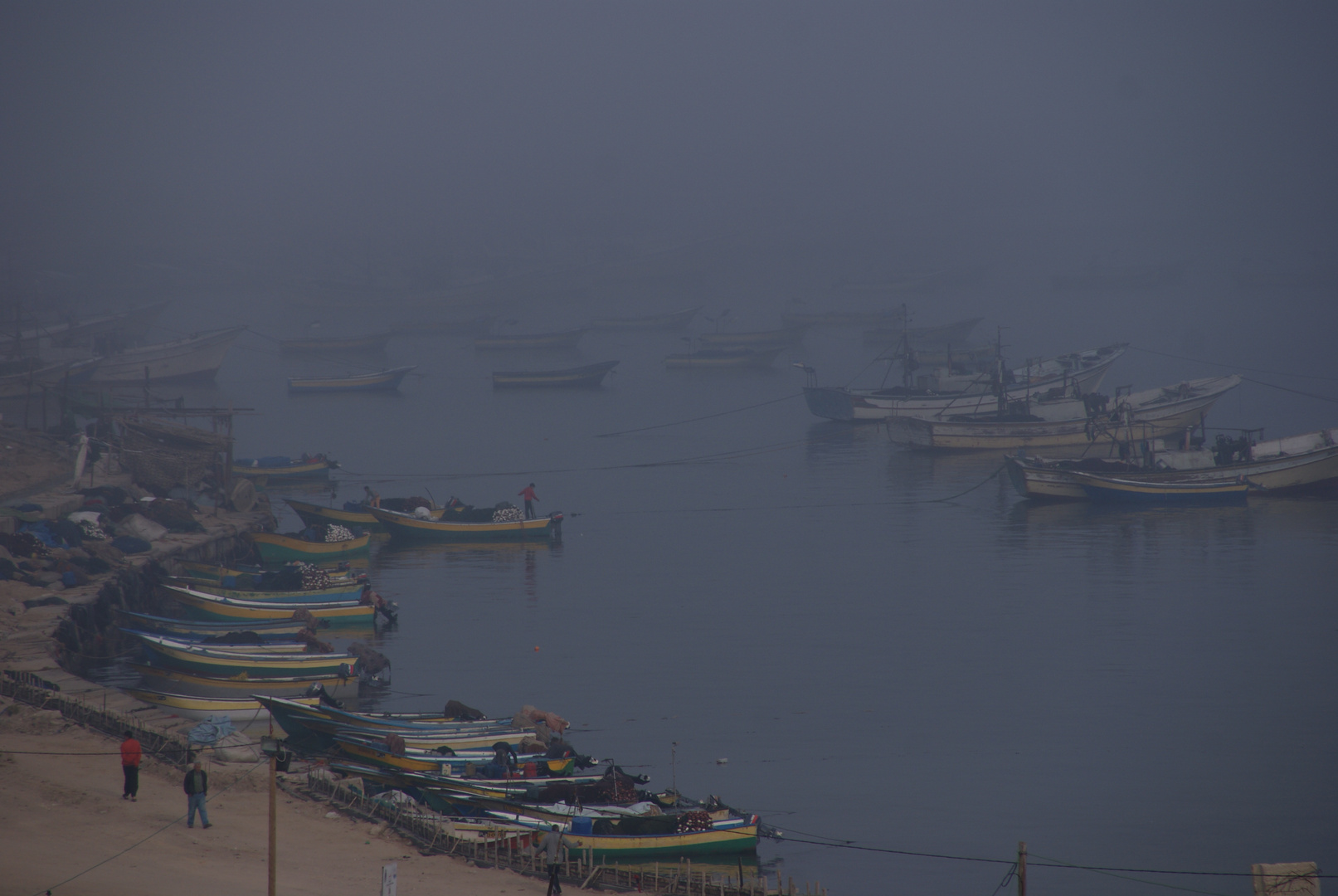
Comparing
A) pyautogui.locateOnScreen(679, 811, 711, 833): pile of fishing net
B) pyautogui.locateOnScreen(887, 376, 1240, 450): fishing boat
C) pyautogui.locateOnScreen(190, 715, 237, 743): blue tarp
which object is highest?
pyautogui.locateOnScreen(887, 376, 1240, 450): fishing boat

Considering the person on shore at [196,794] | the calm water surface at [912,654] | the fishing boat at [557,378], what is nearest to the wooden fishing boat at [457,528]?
the calm water surface at [912,654]

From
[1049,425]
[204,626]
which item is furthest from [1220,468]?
[204,626]

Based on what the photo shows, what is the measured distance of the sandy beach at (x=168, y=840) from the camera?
10.8m

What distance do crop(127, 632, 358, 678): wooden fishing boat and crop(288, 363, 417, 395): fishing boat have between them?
5282cm

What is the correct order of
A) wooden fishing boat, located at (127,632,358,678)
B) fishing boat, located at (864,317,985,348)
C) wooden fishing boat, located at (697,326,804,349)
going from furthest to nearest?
fishing boat, located at (864,317,985,348) < wooden fishing boat, located at (697,326,804,349) < wooden fishing boat, located at (127,632,358,678)

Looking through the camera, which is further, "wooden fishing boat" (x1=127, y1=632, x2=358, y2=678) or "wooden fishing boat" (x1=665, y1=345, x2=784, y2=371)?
"wooden fishing boat" (x1=665, y1=345, x2=784, y2=371)

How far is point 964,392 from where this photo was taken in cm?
5184

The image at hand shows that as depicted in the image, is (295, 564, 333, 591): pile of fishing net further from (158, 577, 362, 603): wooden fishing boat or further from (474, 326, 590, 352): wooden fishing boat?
(474, 326, 590, 352): wooden fishing boat

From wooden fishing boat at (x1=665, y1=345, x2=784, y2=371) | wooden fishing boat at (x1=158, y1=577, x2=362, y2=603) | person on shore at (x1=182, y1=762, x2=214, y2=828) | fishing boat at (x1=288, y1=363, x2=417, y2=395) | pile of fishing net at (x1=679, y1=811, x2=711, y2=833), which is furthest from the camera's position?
wooden fishing boat at (x1=665, y1=345, x2=784, y2=371)

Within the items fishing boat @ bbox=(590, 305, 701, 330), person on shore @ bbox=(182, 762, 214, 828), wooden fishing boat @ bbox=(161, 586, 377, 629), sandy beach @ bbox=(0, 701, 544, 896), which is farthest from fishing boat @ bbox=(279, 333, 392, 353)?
person on shore @ bbox=(182, 762, 214, 828)

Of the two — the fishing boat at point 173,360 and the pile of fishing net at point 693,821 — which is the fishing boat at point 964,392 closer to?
the pile of fishing net at point 693,821

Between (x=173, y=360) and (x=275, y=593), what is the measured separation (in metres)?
54.1

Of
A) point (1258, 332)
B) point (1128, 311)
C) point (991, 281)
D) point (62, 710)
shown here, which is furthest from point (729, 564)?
point (991, 281)

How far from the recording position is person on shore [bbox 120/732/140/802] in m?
12.6
